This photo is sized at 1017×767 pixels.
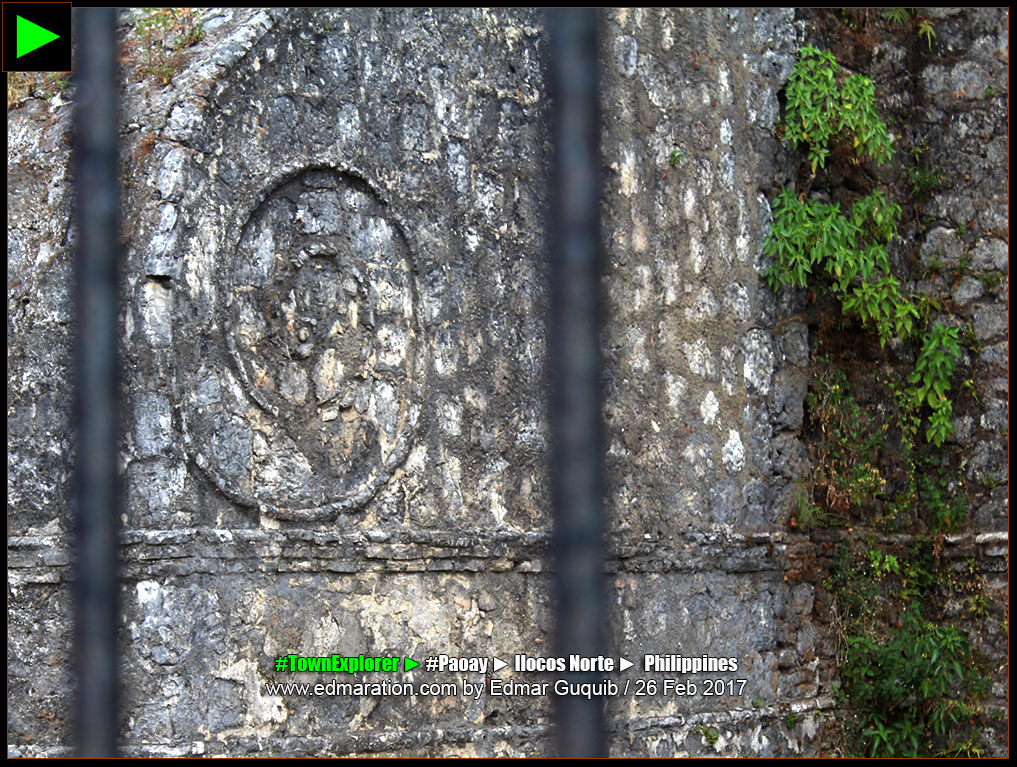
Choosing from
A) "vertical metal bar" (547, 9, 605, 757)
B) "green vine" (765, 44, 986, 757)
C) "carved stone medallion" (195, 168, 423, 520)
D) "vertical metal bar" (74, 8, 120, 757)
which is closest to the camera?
"vertical metal bar" (547, 9, 605, 757)

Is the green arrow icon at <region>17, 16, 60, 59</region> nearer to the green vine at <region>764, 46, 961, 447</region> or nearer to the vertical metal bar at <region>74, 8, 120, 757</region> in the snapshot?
the vertical metal bar at <region>74, 8, 120, 757</region>

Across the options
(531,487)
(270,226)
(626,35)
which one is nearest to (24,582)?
(270,226)

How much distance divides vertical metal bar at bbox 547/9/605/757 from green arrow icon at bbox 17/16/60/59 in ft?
5.50

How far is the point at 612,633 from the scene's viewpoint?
15.8 ft

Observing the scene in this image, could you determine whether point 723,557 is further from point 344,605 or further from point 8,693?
point 8,693

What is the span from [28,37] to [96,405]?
1.27 metres

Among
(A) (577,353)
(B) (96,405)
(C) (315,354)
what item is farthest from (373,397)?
(A) (577,353)

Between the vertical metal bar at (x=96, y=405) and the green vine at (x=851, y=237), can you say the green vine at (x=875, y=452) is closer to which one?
the green vine at (x=851, y=237)

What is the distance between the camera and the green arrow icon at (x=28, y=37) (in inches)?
107

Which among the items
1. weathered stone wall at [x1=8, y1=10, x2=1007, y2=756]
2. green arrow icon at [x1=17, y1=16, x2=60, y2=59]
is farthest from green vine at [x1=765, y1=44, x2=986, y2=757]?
green arrow icon at [x1=17, y1=16, x2=60, y2=59]

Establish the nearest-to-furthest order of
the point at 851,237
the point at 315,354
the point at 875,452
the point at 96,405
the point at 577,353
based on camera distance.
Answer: the point at 577,353
the point at 96,405
the point at 315,354
the point at 851,237
the point at 875,452

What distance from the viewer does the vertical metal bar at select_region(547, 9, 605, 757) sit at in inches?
58.7

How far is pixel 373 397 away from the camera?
4492 millimetres

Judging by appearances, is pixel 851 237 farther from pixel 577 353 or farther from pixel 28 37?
pixel 577 353
